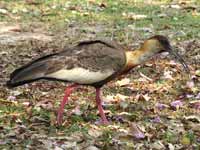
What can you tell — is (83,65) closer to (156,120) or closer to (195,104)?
(156,120)

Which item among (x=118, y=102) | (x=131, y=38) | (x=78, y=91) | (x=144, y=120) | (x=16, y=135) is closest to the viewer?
(x=16, y=135)

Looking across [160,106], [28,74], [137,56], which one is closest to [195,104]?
[160,106]

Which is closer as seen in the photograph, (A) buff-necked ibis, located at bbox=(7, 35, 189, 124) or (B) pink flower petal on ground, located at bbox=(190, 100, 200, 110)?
(A) buff-necked ibis, located at bbox=(7, 35, 189, 124)

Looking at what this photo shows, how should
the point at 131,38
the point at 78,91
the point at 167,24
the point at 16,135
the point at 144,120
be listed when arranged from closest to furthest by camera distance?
the point at 16,135 < the point at 144,120 < the point at 78,91 < the point at 131,38 < the point at 167,24

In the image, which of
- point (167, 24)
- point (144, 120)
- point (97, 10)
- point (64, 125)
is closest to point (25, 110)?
point (64, 125)

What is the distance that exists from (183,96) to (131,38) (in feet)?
11.0

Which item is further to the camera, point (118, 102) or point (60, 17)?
point (60, 17)

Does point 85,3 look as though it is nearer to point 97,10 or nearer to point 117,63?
point 97,10

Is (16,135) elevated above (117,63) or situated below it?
below

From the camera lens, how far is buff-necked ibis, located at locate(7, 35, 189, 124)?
6211 mm

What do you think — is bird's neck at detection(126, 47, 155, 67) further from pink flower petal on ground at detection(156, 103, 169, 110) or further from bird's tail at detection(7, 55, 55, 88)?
pink flower petal on ground at detection(156, 103, 169, 110)

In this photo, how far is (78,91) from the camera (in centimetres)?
798

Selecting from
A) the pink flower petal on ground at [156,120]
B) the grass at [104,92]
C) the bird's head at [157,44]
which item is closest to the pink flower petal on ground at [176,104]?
the grass at [104,92]

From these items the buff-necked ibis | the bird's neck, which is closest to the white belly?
the buff-necked ibis
